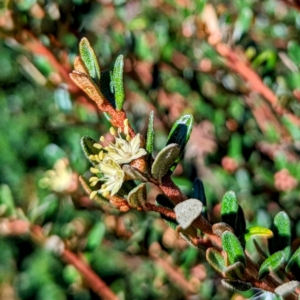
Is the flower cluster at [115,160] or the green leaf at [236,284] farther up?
the flower cluster at [115,160]

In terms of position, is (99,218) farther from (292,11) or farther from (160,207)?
(160,207)

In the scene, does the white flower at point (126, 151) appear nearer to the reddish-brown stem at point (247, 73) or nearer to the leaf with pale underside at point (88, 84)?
the leaf with pale underside at point (88, 84)

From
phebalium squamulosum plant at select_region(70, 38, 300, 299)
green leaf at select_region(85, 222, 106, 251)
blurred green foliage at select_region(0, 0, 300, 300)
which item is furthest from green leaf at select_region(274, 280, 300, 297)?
green leaf at select_region(85, 222, 106, 251)

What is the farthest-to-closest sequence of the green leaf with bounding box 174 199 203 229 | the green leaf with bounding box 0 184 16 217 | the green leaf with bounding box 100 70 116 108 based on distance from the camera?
1. the green leaf with bounding box 0 184 16 217
2. the green leaf with bounding box 100 70 116 108
3. the green leaf with bounding box 174 199 203 229

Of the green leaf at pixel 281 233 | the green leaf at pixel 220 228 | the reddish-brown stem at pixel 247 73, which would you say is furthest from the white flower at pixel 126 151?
the reddish-brown stem at pixel 247 73

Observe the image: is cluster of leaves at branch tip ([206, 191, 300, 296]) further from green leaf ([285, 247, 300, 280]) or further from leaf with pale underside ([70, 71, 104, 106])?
leaf with pale underside ([70, 71, 104, 106])

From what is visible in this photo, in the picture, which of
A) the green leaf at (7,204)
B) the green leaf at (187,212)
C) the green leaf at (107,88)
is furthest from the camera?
the green leaf at (7,204)
